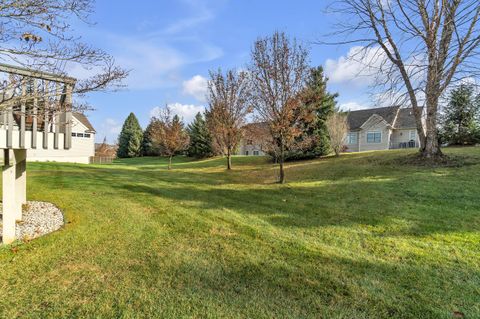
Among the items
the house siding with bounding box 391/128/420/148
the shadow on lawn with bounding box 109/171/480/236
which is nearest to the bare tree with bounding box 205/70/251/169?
the shadow on lawn with bounding box 109/171/480/236

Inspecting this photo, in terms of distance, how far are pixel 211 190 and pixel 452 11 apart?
7796 millimetres

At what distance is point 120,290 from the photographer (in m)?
2.95

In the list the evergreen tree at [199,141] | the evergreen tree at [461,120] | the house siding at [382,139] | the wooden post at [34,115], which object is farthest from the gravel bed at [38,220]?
the house siding at [382,139]

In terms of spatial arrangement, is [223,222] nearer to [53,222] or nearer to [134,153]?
[53,222]

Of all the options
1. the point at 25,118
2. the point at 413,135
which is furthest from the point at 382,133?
the point at 25,118

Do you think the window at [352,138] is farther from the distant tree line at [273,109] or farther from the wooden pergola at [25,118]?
the wooden pergola at [25,118]

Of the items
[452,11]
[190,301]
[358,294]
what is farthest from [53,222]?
[452,11]

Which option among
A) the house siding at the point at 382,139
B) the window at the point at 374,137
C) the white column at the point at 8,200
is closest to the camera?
the white column at the point at 8,200

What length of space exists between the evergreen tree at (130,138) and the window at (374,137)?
3492cm

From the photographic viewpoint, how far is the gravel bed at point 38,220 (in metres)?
4.74

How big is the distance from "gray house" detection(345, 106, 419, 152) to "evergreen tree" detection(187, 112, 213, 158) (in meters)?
16.2

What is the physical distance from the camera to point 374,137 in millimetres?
28297

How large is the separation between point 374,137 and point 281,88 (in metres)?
21.9

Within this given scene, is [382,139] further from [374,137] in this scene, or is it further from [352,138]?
[352,138]
